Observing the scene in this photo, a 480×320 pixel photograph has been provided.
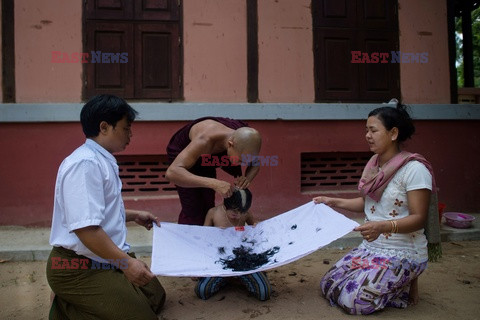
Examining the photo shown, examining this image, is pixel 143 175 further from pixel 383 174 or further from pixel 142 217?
pixel 383 174

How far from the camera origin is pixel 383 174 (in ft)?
7.97

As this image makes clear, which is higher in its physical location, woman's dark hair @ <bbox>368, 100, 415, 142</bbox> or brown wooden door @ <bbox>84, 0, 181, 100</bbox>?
brown wooden door @ <bbox>84, 0, 181, 100</bbox>

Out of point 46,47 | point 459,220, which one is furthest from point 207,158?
point 459,220

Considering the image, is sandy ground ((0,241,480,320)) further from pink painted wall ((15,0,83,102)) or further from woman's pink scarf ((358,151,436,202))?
pink painted wall ((15,0,83,102))

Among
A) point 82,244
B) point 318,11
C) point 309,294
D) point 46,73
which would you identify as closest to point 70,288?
point 82,244

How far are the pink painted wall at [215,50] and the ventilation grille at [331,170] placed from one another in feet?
4.18

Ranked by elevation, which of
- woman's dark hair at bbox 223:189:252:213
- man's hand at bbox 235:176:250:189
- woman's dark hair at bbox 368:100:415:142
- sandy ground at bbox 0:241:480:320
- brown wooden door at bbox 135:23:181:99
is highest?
brown wooden door at bbox 135:23:181:99

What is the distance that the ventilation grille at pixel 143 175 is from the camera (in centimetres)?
466

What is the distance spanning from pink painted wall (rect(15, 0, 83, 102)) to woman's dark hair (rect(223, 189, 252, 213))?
2.78 meters

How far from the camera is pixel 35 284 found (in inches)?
121

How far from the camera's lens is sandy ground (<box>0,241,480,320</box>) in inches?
96.3

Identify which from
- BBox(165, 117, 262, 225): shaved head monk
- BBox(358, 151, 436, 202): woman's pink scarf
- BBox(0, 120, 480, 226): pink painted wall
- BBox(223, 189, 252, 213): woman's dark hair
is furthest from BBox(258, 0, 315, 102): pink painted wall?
BBox(358, 151, 436, 202): woman's pink scarf

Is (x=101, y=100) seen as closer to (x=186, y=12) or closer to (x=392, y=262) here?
(x=392, y=262)

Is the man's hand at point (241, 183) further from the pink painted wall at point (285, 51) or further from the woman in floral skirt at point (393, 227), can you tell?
the pink painted wall at point (285, 51)
